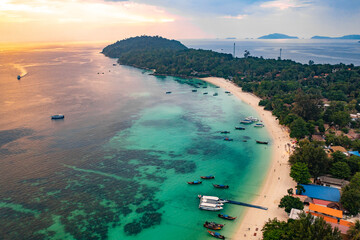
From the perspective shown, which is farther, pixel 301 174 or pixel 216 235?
pixel 301 174

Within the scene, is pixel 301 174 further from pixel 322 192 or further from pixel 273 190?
pixel 273 190

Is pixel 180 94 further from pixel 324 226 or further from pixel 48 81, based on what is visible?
pixel 324 226

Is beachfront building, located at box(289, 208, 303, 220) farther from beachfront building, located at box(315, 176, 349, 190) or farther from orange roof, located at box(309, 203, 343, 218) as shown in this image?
beachfront building, located at box(315, 176, 349, 190)

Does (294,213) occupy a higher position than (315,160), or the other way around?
(315,160)

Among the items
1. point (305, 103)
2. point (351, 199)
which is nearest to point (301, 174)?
point (351, 199)

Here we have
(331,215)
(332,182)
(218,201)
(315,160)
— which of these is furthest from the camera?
(315,160)

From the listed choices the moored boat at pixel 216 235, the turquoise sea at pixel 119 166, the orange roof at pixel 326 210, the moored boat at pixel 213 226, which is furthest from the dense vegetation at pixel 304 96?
the moored boat at pixel 216 235

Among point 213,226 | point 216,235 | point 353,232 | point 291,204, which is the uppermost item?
point 353,232
